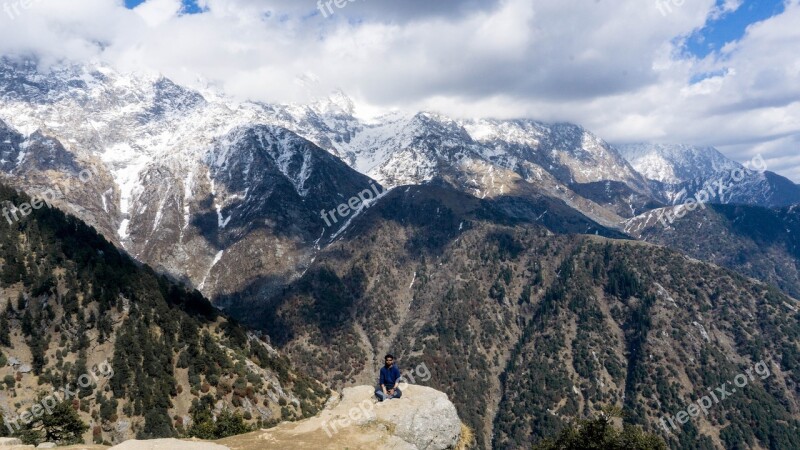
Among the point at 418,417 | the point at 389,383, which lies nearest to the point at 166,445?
the point at 389,383

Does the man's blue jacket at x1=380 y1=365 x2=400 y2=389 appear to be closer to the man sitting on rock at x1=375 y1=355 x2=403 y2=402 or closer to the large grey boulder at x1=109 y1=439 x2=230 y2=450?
the man sitting on rock at x1=375 y1=355 x2=403 y2=402

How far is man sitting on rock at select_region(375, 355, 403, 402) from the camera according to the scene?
4169 cm

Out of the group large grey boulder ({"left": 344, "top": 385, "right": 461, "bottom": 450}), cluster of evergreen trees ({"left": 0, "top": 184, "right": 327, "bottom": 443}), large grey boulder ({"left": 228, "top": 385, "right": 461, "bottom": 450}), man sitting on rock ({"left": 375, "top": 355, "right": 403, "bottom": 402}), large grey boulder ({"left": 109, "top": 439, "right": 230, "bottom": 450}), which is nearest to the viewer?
large grey boulder ({"left": 109, "top": 439, "right": 230, "bottom": 450})

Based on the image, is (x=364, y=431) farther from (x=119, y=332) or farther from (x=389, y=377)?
(x=119, y=332)

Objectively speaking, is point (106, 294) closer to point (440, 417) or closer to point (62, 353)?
point (62, 353)

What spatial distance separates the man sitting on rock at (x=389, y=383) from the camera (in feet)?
137

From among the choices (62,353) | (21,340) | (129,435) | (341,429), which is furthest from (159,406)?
(341,429)

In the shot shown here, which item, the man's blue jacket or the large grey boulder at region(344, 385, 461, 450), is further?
the man's blue jacket

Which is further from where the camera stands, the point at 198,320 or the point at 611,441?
the point at 198,320

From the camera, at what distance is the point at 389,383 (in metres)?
42.0

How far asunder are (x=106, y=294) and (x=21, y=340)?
21.6 metres

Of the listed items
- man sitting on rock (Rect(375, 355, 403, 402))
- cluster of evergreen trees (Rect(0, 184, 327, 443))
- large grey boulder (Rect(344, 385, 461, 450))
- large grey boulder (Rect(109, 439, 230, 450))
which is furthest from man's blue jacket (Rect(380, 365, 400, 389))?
cluster of evergreen trees (Rect(0, 184, 327, 443))

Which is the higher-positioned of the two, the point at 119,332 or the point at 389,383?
the point at 119,332

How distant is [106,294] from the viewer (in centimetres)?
13162
